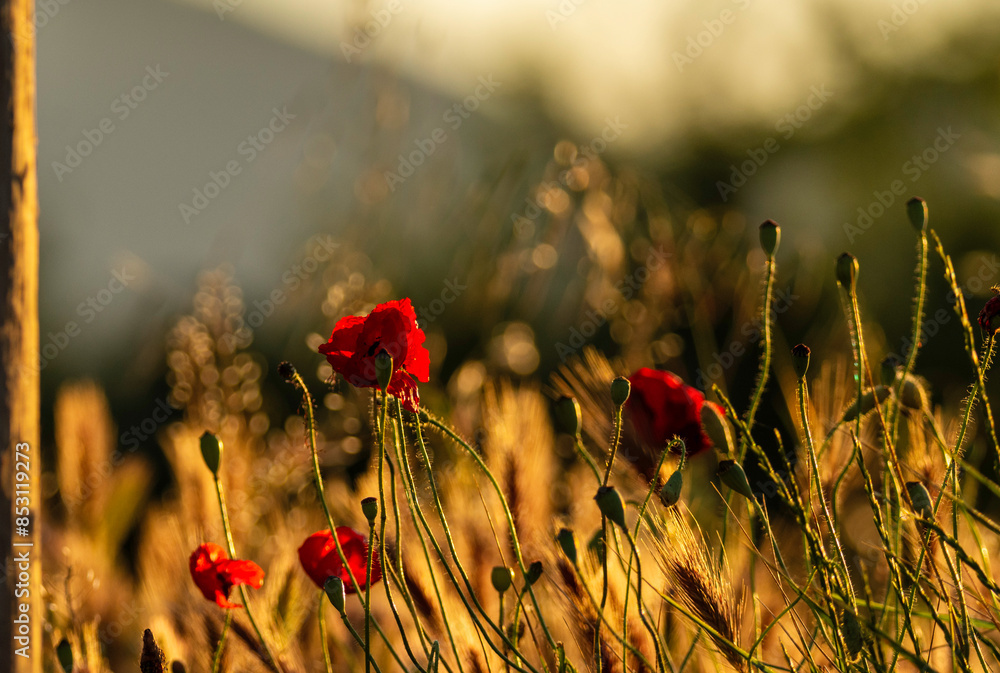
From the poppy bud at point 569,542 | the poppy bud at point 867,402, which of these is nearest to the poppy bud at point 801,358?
the poppy bud at point 867,402

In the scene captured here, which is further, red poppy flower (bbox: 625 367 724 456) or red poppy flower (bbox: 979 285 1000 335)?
red poppy flower (bbox: 625 367 724 456)

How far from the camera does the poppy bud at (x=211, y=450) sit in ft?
1.47

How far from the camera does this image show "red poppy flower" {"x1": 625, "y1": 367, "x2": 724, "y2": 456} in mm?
532

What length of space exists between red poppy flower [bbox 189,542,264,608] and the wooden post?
0.10 metres

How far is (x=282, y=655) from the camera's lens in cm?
53

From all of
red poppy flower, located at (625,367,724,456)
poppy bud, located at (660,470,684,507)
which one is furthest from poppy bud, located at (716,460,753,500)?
red poppy flower, located at (625,367,724,456)

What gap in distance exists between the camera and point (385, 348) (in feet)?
1.45

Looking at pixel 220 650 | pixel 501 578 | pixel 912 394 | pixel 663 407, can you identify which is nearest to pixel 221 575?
pixel 220 650

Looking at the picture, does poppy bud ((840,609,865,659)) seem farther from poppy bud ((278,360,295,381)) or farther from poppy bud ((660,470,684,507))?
poppy bud ((278,360,295,381))

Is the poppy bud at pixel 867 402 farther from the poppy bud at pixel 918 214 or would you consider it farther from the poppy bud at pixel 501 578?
the poppy bud at pixel 501 578

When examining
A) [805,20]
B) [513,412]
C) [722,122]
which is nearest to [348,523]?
[513,412]

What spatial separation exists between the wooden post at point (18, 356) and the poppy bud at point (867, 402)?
1.31ft

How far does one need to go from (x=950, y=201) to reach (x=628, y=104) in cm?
113

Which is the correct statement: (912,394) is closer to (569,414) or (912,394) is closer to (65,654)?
(569,414)
